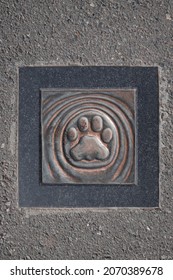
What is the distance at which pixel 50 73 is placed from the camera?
2.29 m

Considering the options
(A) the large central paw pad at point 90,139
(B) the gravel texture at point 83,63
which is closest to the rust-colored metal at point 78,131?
(A) the large central paw pad at point 90,139

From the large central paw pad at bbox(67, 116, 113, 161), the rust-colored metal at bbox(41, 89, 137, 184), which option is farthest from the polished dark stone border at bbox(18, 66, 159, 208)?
the large central paw pad at bbox(67, 116, 113, 161)

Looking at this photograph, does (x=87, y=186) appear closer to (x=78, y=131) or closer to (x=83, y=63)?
(x=78, y=131)

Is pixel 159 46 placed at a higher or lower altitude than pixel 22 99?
higher

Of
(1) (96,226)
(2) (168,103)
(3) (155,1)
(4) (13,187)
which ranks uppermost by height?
(3) (155,1)

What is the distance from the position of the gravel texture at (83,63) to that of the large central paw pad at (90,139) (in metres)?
0.25

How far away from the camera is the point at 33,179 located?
7.50 feet

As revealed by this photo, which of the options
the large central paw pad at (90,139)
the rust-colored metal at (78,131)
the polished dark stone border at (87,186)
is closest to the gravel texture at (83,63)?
the polished dark stone border at (87,186)

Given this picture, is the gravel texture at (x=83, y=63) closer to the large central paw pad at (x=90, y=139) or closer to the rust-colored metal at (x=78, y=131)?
the rust-colored metal at (x=78, y=131)

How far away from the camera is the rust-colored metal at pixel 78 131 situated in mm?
2270

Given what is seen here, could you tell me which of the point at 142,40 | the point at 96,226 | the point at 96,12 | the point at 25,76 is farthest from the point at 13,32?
the point at 96,226

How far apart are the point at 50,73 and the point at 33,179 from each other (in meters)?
0.49

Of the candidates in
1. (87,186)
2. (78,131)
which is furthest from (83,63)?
(87,186)
